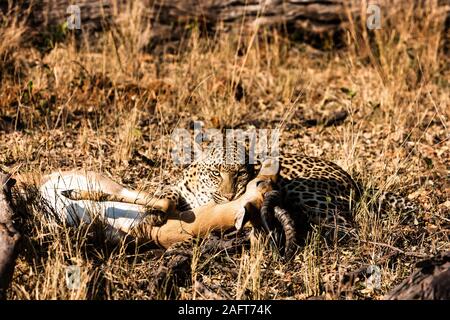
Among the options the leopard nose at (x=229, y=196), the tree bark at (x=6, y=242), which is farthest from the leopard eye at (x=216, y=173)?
the tree bark at (x=6, y=242)

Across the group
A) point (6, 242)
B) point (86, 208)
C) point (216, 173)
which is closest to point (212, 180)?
point (216, 173)

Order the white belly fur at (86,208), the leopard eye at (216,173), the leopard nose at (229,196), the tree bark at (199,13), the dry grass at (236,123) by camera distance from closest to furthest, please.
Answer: the dry grass at (236,123) < the white belly fur at (86,208) < the leopard nose at (229,196) < the leopard eye at (216,173) < the tree bark at (199,13)

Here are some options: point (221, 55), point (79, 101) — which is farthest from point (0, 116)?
point (221, 55)

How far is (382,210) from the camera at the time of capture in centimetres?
646

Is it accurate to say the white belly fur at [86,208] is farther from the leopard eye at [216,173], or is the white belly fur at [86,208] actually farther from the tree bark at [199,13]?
the tree bark at [199,13]

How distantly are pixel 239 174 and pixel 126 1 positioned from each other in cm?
357

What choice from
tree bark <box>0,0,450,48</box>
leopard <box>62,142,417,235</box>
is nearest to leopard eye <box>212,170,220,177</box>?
leopard <box>62,142,417,235</box>

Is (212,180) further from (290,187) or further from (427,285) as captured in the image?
(427,285)

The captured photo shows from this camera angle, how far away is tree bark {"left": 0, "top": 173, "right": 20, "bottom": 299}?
464cm

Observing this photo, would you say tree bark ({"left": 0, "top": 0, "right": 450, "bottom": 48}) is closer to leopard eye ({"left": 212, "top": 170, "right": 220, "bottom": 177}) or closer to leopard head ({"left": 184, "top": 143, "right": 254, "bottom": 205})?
leopard head ({"left": 184, "top": 143, "right": 254, "bottom": 205})

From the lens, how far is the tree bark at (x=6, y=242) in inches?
183

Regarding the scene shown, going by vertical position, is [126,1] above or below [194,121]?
above

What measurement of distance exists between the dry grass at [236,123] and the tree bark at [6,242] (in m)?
0.19
